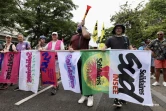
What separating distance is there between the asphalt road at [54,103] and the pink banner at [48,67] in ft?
1.45

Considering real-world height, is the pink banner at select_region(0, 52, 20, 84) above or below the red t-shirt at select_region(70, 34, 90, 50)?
below

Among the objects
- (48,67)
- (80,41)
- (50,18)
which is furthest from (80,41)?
(50,18)

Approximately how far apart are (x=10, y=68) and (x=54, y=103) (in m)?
2.18

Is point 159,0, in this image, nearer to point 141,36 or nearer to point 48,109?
point 141,36

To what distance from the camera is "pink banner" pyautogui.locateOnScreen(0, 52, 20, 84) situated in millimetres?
7383

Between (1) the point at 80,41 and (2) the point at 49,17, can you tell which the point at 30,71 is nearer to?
(1) the point at 80,41

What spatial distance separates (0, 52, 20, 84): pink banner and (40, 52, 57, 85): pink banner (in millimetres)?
891

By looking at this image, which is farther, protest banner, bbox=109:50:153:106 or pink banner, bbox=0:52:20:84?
pink banner, bbox=0:52:20:84

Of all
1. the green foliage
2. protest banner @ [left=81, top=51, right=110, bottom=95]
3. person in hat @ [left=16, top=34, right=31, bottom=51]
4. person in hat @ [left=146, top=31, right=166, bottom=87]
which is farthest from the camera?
the green foliage

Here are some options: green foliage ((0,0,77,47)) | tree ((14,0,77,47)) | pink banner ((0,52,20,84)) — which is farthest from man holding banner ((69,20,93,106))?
tree ((14,0,77,47))

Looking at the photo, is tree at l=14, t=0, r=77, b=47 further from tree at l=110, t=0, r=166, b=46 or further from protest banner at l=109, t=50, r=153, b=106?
protest banner at l=109, t=50, r=153, b=106

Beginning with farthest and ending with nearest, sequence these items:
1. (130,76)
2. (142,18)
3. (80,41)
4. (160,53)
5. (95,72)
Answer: (142,18), (160,53), (80,41), (95,72), (130,76)

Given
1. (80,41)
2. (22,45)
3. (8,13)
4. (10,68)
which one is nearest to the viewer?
(80,41)

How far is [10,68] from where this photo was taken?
7.49 m
